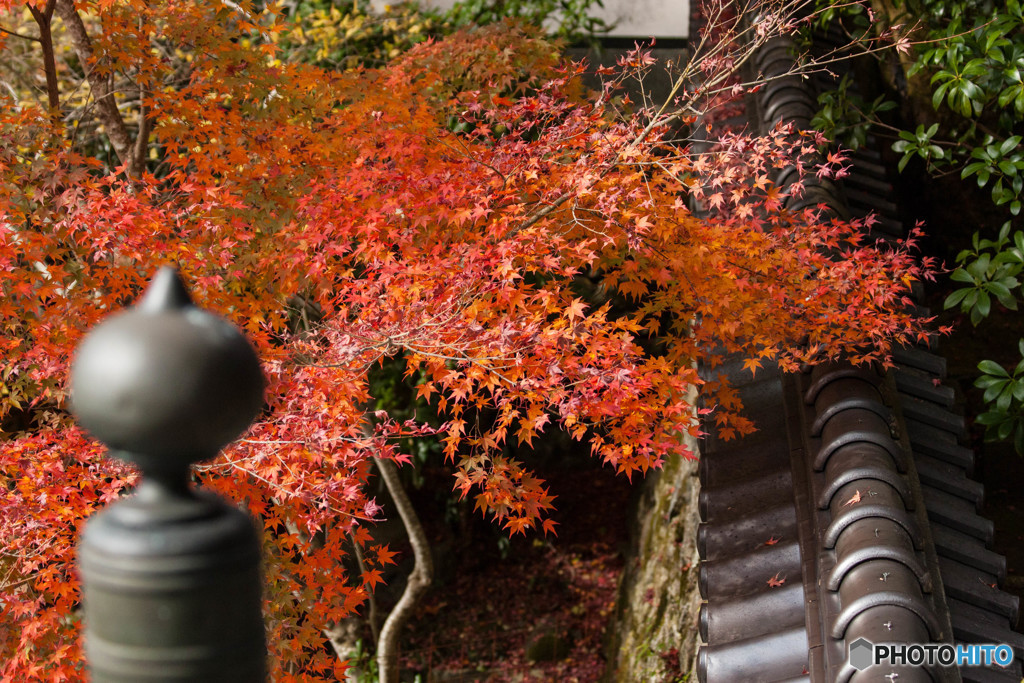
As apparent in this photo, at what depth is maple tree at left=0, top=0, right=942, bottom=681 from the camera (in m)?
4.03

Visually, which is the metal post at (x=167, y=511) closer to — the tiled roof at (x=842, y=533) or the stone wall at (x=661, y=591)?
the tiled roof at (x=842, y=533)

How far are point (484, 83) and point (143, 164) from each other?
291 cm

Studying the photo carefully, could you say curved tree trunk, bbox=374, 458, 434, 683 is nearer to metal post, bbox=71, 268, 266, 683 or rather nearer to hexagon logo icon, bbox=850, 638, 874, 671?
hexagon logo icon, bbox=850, 638, 874, 671

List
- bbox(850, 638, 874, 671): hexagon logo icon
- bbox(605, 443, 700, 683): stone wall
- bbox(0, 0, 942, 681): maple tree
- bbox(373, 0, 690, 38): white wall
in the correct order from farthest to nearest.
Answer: bbox(373, 0, 690, 38): white wall → bbox(605, 443, 700, 683): stone wall → bbox(0, 0, 942, 681): maple tree → bbox(850, 638, 874, 671): hexagon logo icon

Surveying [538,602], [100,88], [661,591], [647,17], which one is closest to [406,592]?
[661,591]

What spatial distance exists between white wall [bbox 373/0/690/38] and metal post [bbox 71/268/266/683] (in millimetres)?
12362

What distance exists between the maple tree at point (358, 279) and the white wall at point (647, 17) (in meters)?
7.60

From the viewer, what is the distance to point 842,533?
4.23 m

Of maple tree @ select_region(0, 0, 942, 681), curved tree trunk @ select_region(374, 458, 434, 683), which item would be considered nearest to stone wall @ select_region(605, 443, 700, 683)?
curved tree trunk @ select_region(374, 458, 434, 683)

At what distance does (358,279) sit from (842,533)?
124 inches

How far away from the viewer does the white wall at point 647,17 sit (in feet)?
40.7

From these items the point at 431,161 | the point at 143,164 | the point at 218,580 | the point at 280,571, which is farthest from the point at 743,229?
the point at 143,164

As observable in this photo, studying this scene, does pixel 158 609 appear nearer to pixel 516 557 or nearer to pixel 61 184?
pixel 61 184

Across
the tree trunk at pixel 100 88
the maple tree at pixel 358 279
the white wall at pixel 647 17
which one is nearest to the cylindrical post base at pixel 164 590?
the maple tree at pixel 358 279
